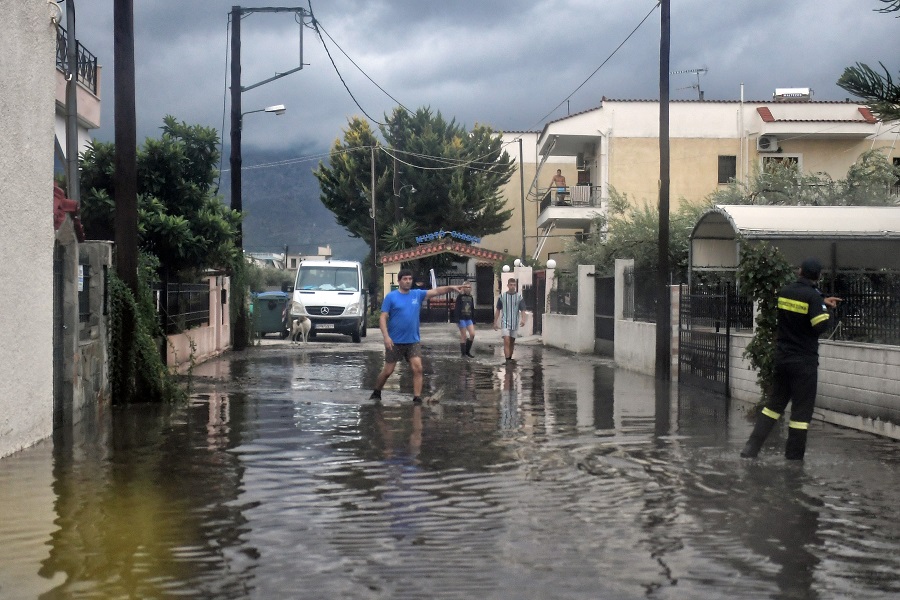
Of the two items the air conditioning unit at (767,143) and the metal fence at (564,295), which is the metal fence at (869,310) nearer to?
the metal fence at (564,295)

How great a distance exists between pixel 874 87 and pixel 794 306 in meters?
3.57

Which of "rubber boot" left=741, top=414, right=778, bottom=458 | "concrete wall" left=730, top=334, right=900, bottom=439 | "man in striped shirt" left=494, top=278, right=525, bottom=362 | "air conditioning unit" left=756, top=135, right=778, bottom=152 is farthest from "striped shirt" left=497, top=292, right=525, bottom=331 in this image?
"air conditioning unit" left=756, top=135, right=778, bottom=152

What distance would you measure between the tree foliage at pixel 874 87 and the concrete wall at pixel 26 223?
8.10 metres

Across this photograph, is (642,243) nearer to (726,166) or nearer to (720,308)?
(720,308)

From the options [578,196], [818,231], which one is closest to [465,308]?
[818,231]

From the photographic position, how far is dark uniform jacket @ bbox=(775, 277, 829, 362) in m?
9.48

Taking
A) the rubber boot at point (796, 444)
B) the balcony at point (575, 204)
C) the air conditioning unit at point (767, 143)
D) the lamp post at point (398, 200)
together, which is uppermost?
the air conditioning unit at point (767, 143)

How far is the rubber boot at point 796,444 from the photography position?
9555 mm

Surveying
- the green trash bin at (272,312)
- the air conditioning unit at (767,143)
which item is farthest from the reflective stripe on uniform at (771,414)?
the air conditioning unit at (767,143)

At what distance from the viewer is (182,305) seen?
21.3 m

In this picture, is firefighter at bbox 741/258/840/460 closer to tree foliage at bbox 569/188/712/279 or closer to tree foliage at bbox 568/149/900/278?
tree foliage at bbox 569/188/712/279

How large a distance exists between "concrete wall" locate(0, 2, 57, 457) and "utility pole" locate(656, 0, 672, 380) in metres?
11.2

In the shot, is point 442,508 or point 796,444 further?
point 796,444

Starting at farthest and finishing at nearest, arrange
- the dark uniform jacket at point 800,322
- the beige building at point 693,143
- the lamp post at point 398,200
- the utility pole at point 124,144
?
1. the lamp post at point 398,200
2. the beige building at point 693,143
3. the utility pole at point 124,144
4. the dark uniform jacket at point 800,322
